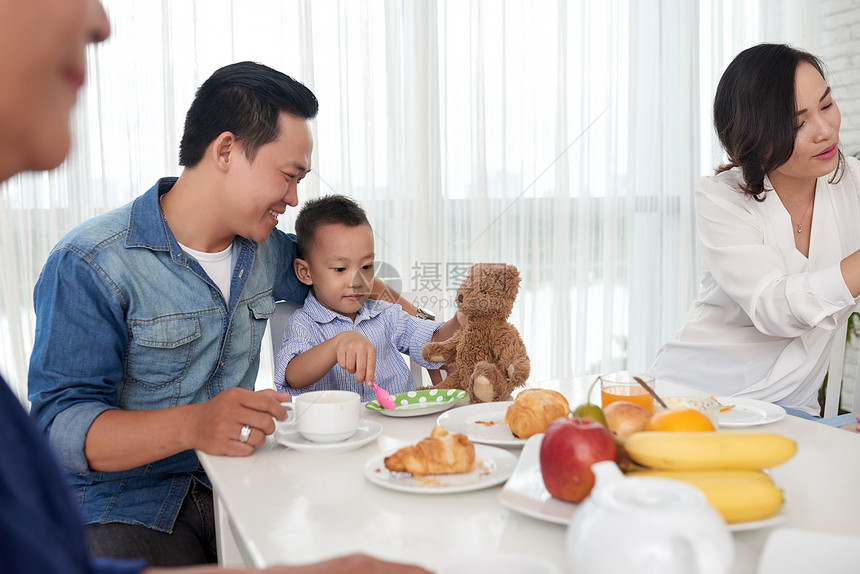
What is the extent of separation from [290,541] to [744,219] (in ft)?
4.54

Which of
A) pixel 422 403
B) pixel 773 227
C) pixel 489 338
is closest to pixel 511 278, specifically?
pixel 489 338

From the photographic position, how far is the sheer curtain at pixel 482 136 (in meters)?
2.51

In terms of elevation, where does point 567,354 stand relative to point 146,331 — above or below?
below

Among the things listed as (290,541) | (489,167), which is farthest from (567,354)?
(290,541)

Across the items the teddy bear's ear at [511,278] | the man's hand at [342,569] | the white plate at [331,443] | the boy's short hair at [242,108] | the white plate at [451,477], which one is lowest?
the white plate at [331,443]

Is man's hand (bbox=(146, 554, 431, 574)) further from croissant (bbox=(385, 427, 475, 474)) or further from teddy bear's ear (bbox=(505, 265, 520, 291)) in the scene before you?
teddy bear's ear (bbox=(505, 265, 520, 291))

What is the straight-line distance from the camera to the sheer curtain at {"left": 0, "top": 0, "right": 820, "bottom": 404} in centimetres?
A: 251

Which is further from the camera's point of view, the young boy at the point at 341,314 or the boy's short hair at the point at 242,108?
the young boy at the point at 341,314

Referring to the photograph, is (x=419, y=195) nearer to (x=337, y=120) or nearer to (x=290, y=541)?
(x=337, y=120)

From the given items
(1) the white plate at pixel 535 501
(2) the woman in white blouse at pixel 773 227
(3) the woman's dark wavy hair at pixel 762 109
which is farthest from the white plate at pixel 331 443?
(3) the woman's dark wavy hair at pixel 762 109

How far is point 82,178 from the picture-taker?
8.18 feet

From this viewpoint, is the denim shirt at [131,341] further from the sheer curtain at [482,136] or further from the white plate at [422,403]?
the sheer curtain at [482,136]

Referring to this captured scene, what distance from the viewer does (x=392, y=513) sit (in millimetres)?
706

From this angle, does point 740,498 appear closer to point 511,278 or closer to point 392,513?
point 392,513
